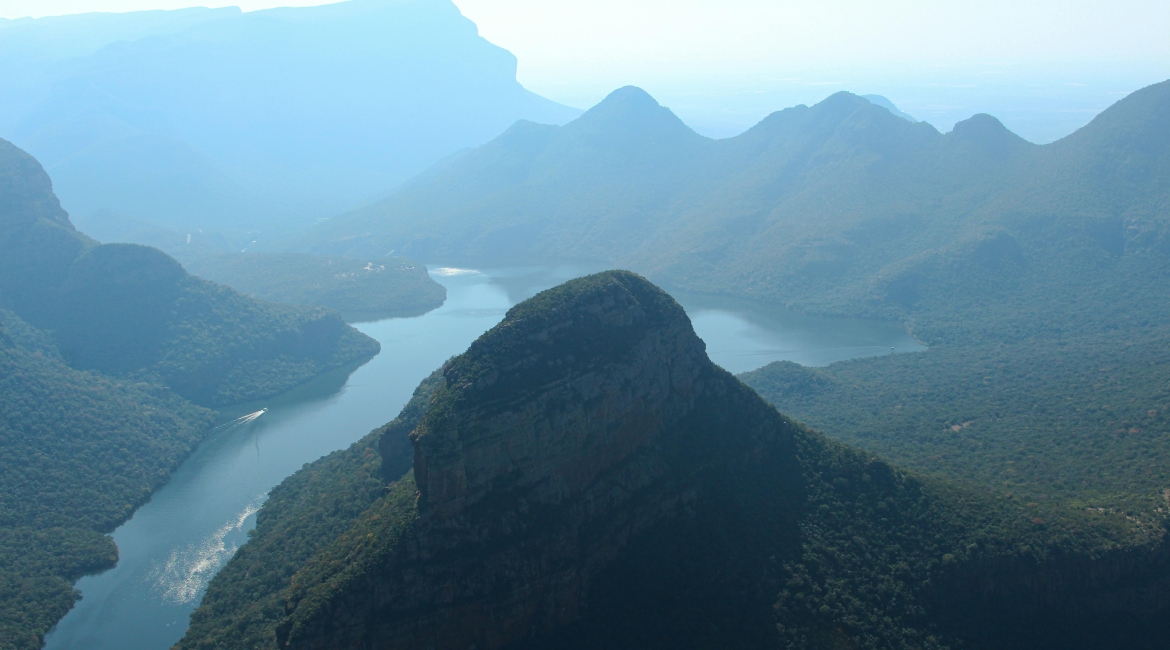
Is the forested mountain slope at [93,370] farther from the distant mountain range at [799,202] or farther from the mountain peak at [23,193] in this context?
the distant mountain range at [799,202]

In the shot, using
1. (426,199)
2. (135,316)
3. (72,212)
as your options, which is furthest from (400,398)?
A: (72,212)

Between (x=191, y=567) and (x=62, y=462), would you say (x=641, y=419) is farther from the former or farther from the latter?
(x=62, y=462)

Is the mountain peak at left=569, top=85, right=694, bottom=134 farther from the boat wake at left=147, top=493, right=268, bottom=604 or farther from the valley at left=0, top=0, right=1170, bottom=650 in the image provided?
the boat wake at left=147, top=493, right=268, bottom=604

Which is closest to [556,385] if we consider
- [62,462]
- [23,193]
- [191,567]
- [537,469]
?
[537,469]

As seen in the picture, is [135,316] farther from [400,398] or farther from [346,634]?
[346,634]

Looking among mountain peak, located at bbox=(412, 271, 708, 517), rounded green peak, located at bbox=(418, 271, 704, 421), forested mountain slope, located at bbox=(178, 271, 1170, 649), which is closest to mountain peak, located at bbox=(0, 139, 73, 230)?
forested mountain slope, located at bbox=(178, 271, 1170, 649)

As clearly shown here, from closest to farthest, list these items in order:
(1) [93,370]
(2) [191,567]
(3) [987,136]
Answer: (2) [191,567] < (1) [93,370] < (3) [987,136]
